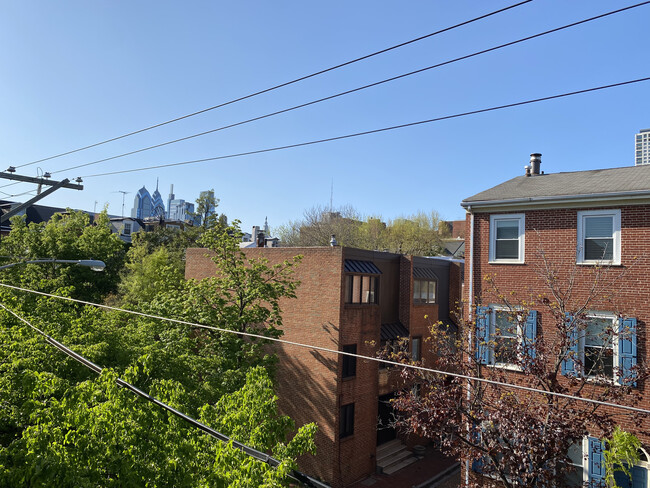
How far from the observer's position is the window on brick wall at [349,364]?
18438mm

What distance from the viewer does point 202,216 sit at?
4678cm

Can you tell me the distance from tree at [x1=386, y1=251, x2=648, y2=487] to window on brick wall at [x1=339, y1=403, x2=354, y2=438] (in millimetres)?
5767

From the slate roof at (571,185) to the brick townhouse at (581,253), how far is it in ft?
0.09

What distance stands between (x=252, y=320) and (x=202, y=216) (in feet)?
106

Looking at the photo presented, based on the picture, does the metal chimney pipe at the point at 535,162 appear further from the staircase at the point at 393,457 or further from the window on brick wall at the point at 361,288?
the staircase at the point at 393,457

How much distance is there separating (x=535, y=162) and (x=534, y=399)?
9819 mm

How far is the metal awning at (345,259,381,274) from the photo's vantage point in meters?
18.8

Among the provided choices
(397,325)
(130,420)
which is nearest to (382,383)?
(397,325)

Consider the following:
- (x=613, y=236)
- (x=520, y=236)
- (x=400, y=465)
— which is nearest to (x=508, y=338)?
(x=520, y=236)

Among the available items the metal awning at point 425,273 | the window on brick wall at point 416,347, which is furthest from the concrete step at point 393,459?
the metal awning at point 425,273

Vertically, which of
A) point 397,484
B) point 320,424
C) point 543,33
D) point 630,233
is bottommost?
point 397,484

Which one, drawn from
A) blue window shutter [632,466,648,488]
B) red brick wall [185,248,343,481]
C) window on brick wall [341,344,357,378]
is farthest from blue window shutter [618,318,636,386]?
red brick wall [185,248,343,481]

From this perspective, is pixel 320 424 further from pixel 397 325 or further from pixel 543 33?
pixel 543 33

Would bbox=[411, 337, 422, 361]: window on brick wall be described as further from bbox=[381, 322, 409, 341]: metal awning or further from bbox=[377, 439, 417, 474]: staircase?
bbox=[377, 439, 417, 474]: staircase
